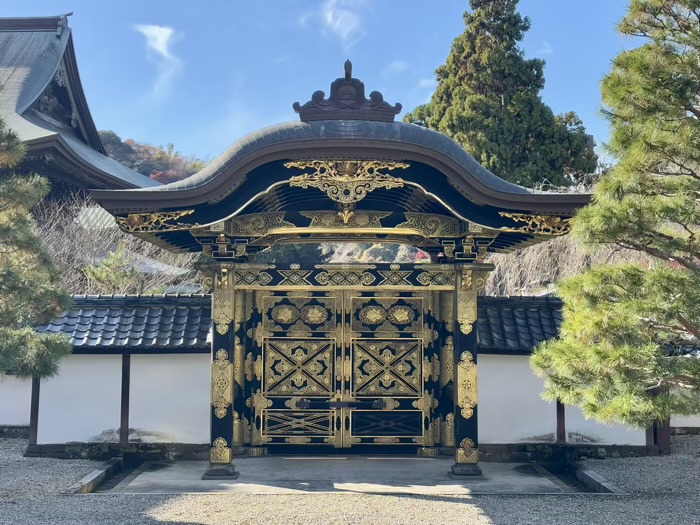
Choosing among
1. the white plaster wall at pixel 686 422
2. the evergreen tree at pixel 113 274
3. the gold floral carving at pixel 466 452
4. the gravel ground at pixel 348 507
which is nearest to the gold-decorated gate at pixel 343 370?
the gold floral carving at pixel 466 452

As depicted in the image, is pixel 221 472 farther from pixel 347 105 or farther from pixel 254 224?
pixel 347 105

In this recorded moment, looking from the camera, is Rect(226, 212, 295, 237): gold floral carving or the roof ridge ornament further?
Rect(226, 212, 295, 237): gold floral carving

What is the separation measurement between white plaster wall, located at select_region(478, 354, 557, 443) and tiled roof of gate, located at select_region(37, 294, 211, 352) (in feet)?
12.3

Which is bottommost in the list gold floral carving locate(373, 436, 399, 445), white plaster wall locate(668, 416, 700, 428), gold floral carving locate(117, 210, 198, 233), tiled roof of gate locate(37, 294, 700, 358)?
gold floral carving locate(373, 436, 399, 445)

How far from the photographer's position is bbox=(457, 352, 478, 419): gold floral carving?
745 centimetres

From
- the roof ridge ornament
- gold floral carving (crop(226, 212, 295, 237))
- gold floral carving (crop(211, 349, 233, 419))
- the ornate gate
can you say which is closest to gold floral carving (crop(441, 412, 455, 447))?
the ornate gate

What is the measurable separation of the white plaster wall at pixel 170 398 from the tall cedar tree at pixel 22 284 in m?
2.23

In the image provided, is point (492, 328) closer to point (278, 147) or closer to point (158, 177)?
point (278, 147)

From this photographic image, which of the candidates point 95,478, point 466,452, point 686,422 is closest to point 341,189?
point 466,452

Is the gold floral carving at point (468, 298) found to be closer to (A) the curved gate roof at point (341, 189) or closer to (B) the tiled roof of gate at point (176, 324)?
(A) the curved gate roof at point (341, 189)

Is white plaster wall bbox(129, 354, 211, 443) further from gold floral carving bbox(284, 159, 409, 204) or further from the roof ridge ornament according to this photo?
the roof ridge ornament

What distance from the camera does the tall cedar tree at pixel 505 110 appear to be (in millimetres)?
16969

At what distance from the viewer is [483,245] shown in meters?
7.64

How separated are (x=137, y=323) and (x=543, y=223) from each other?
5.44m
